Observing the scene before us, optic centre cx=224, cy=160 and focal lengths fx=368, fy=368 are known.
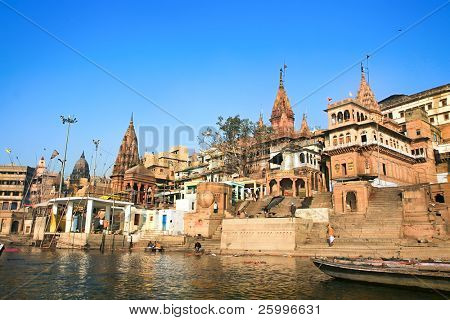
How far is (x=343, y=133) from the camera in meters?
45.7

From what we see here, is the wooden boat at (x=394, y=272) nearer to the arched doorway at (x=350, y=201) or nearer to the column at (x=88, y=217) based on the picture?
the arched doorway at (x=350, y=201)

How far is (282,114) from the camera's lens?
220ft

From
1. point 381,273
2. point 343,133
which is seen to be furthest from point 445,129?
point 381,273

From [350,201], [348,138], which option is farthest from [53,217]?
[348,138]

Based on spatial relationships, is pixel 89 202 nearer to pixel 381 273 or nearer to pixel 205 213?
pixel 205 213

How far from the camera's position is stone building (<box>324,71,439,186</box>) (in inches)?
1702

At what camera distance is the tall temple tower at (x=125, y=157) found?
76.1 m

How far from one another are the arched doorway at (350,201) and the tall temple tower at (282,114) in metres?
29.2

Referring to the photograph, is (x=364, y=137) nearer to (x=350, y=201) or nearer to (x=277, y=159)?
(x=350, y=201)

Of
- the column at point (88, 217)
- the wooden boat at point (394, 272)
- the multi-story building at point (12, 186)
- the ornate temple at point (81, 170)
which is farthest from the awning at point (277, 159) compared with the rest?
the ornate temple at point (81, 170)

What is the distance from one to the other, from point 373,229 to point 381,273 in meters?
15.5

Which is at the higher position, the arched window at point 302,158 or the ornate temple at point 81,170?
the ornate temple at point 81,170

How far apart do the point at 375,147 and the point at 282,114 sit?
2589cm
